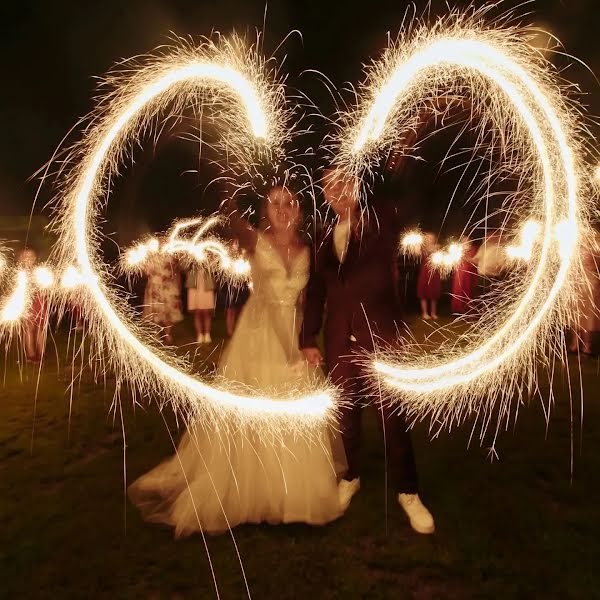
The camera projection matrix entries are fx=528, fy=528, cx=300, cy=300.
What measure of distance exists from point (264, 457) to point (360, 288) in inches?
50.3

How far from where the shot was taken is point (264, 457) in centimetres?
343

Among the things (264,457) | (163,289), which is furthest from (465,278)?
(264,457)

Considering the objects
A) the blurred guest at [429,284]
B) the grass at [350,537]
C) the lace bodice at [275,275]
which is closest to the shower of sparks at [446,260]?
the blurred guest at [429,284]

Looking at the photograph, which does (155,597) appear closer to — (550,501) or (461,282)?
(550,501)

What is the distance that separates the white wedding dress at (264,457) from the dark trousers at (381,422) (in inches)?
8.3

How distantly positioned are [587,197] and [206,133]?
257 cm

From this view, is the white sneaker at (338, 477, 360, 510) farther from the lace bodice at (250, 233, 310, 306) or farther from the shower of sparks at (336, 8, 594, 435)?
the lace bodice at (250, 233, 310, 306)

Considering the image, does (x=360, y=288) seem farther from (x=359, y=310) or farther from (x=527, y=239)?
(x=527, y=239)

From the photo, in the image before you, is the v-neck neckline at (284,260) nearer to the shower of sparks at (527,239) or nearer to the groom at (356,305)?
the groom at (356,305)

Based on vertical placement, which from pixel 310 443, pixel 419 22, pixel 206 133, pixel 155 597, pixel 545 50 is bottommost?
pixel 155 597

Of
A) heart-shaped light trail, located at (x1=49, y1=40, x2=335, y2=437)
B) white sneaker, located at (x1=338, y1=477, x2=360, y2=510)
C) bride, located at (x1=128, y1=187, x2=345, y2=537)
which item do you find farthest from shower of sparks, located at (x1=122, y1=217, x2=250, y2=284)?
white sneaker, located at (x1=338, y1=477, x2=360, y2=510)

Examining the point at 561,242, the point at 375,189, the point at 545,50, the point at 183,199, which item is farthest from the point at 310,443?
the point at 183,199

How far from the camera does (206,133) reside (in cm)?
390

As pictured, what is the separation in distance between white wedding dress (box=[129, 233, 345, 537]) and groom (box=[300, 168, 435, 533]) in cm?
14
